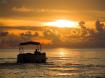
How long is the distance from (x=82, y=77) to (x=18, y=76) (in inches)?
408

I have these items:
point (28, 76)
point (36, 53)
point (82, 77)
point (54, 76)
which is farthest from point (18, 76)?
point (36, 53)

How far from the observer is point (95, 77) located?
2623 inches

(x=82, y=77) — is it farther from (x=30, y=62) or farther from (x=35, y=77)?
(x=30, y=62)

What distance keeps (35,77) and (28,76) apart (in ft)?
6.33

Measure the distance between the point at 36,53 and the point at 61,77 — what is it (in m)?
34.2

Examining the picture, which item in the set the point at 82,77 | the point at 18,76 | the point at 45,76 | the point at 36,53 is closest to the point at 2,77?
the point at 18,76

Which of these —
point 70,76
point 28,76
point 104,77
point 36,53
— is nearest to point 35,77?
point 28,76

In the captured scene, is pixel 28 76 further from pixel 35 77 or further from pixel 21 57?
pixel 21 57

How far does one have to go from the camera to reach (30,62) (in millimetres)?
104000

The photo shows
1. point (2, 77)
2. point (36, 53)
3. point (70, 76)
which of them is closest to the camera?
point (2, 77)

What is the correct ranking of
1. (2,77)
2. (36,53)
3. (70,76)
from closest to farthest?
(2,77)
(70,76)
(36,53)

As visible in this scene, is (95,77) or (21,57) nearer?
(95,77)

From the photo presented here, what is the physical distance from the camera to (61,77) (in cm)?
6706

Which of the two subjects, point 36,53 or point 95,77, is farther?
point 36,53
